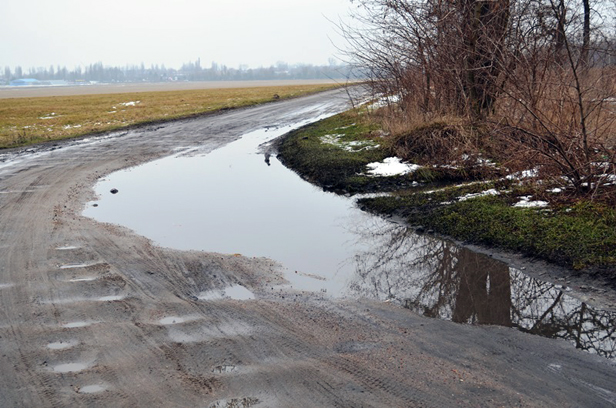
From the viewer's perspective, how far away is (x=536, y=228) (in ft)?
26.7

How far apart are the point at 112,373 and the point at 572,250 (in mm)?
5580

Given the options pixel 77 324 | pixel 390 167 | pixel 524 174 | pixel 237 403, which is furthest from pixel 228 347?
pixel 390 167

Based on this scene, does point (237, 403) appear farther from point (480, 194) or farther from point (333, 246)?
point (480, 194)

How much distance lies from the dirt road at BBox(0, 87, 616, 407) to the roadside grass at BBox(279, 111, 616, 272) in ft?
7.62

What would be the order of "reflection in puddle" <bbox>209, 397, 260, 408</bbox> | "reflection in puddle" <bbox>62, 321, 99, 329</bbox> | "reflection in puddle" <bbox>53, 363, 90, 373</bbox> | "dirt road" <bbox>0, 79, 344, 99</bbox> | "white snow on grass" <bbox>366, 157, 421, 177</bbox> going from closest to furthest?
"reflection in puddle" <bbox>209, 397, 260, 408</bbox> → "reflection in puddle" <bbox>53, 363, 90, 373</bbox> → "reflection in puddle" <bbox>62, 321, 99, 329</bbox> → "white snow on grass" <bbox>366, 157, 421, 177</bbox> → "dirt road" <bbox>0, 79, 344, 99</bbox>

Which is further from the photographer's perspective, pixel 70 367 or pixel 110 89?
pixel 110 89

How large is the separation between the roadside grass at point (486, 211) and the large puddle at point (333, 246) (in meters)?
0.46

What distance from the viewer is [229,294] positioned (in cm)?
667

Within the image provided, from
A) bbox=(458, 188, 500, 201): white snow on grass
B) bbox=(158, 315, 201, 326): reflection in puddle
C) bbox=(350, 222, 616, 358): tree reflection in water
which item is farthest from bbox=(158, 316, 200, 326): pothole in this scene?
bbox=(458, 188, 500, 201): white snow on grass

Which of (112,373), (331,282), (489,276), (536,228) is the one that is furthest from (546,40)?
(112,373)

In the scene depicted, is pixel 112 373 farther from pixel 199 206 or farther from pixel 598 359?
pixel 199 206

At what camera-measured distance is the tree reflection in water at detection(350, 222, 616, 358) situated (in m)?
5.80

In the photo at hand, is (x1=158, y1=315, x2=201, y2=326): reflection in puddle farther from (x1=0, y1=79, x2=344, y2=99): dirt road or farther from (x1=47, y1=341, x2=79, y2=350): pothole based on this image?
(x1=0, y1=79, x2=344, y2=99): dirt road

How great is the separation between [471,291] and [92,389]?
4.31 metres
